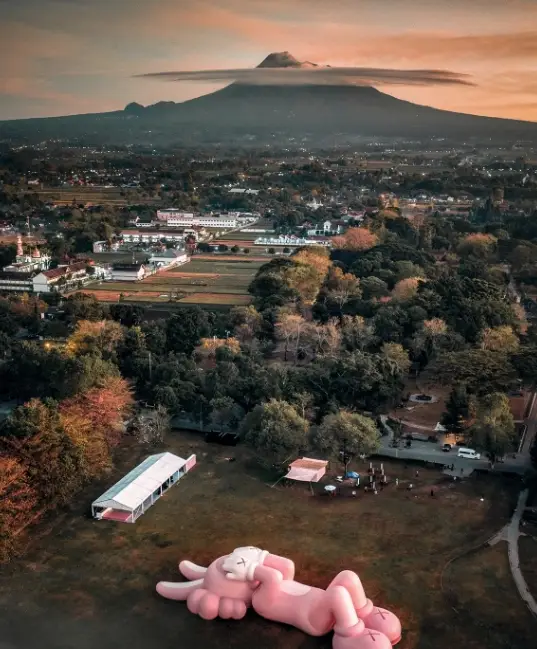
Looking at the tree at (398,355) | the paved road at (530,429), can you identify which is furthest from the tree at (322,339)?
the paved road at (530,429)

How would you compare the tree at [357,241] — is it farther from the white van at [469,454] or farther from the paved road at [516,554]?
the paved road at [516,554]

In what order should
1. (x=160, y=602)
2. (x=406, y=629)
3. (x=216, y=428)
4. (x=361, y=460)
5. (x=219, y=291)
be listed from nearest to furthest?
(x=406, y=629), (x=160, y=602), (x=361, y=460), (x=216, y=428), (x=219, y=291)

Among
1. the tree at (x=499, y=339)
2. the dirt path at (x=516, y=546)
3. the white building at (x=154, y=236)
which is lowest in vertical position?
the dirt path at (x=516, y=546)

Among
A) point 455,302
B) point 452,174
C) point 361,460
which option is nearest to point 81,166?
point 452,174

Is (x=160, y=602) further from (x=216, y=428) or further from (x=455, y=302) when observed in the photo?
(x=455, y=302)

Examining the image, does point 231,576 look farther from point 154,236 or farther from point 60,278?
point 154,236

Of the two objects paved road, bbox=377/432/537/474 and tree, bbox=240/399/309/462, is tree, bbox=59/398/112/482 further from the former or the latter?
paved road, bbox=377/432/537/474

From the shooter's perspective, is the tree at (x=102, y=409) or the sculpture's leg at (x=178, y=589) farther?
the tree at (x=102, y=409)
